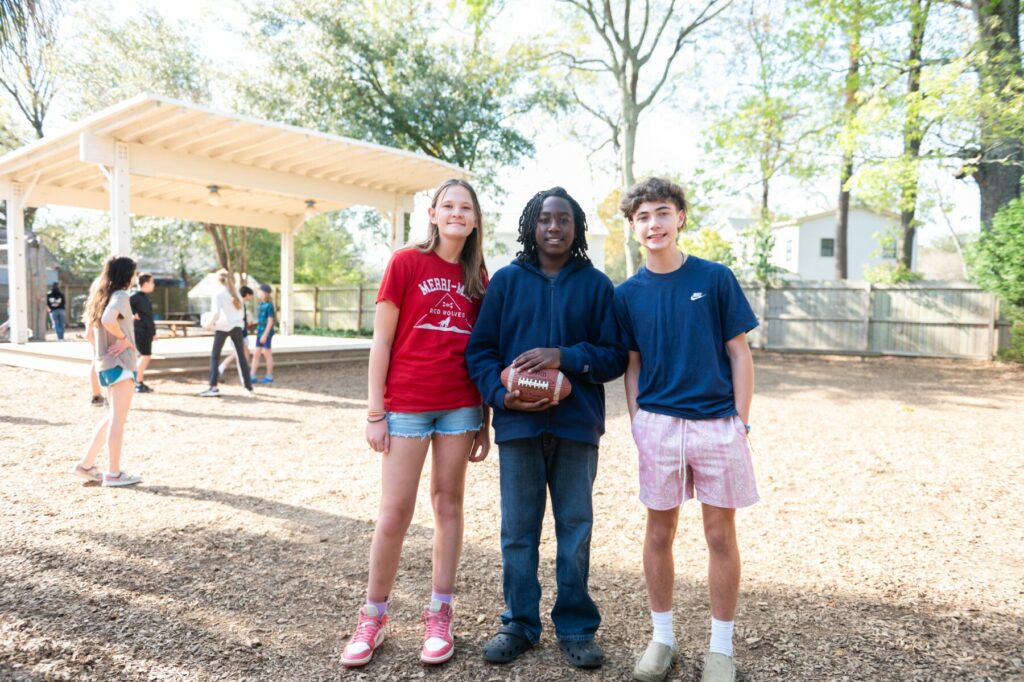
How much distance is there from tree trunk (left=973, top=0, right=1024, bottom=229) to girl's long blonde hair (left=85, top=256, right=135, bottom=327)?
43.8ft

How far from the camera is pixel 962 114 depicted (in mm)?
11984

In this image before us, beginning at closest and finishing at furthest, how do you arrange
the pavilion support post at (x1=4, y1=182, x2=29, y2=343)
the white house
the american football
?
the american football → the pavilion support post at (x1=4, y1=182, x2=29, y2=343) → the white house

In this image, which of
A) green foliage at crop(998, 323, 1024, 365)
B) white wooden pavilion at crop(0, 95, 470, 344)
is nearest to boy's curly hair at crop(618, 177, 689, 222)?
white wooden pavilion at crop(0, 95, 470, 344)

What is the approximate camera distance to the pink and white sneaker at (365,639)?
7.94ft

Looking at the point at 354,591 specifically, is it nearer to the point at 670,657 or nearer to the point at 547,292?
the point at 670,657

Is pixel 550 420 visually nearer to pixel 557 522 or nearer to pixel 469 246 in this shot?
pixel 557 522

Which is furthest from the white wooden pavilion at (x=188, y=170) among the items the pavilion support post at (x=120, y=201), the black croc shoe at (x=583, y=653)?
the black croc shoe at (x=583, y=653)

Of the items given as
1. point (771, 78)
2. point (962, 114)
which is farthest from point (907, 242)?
point (962, 114)

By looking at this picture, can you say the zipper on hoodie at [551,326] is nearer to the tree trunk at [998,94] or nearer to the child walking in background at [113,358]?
the child walking in background at [113,358]

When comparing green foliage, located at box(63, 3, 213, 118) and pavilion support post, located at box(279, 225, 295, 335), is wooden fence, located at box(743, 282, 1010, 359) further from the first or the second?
green foliage, located at box(63, 3, 213, 118)

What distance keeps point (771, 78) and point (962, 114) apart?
7661mm

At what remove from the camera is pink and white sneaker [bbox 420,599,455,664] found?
2443mm

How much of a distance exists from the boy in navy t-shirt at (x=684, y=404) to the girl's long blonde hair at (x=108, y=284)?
4043 mm

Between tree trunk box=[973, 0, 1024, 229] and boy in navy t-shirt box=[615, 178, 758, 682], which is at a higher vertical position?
tree trunk box=[973, 0, 1024, 229]
